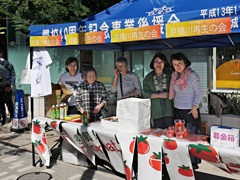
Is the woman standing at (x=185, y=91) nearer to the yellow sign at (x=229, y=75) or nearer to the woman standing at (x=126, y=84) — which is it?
the woman standing at (x=126, y=84)

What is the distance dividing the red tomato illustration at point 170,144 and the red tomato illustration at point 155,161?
15 cm

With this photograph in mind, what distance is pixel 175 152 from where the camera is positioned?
3162 mm

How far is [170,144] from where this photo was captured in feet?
10.4

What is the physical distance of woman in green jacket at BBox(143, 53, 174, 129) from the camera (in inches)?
159

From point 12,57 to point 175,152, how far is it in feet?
35.2

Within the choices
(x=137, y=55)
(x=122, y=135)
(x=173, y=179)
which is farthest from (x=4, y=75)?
(x=173, y=179)

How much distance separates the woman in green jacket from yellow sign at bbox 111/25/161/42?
0.48 metres

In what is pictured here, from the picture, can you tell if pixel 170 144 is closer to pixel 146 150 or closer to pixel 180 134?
pixel 180 134

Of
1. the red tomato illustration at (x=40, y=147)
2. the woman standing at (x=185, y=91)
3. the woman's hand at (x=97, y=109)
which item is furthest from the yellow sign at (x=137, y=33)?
→ the red tomato illustration at (x=40, y=147)

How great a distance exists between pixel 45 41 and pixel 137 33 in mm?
1834

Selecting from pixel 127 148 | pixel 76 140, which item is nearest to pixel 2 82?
pixel 76 140

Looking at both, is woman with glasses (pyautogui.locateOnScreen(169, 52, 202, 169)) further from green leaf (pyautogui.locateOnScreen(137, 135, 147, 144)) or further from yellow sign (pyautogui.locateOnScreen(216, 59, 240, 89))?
yellow sign (pyautogui.locateOnScreen(216, 59, 240, 89))

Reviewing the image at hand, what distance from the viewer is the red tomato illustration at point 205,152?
2881 mm

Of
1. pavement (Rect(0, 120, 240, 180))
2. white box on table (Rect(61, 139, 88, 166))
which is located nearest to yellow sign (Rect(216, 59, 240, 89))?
pavement (Rect(0, 120, 240, 180))
